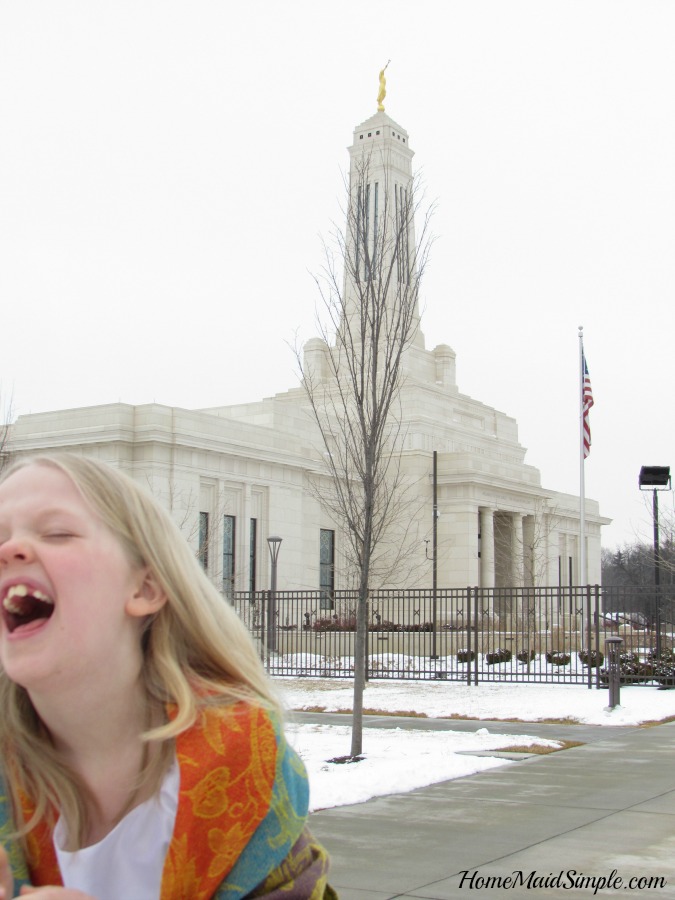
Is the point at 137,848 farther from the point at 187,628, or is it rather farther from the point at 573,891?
the point at 573,891

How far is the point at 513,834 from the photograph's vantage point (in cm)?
681

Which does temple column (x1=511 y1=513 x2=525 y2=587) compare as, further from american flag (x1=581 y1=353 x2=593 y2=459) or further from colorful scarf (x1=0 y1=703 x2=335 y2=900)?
colorful scarf (x1=0 y1=703 x2=335 y2=900)

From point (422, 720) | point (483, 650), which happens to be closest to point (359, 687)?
point (422, 720)

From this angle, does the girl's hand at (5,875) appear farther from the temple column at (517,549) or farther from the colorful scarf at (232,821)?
the temple column at (517,549)

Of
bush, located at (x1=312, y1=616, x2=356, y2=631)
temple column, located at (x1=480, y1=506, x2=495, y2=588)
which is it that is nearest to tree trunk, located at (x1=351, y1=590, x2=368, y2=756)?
bush, located at (x1=312, y1=616, x2=356, y2=631)

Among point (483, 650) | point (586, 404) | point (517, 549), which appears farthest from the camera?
point (517, 549)

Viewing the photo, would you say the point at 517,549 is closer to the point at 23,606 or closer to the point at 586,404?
the point at 586,404

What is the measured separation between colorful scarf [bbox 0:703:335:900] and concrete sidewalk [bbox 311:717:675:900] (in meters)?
4.07

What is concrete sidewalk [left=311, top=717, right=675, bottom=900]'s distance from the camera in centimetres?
566

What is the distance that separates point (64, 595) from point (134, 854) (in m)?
0.42

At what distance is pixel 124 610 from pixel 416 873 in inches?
189

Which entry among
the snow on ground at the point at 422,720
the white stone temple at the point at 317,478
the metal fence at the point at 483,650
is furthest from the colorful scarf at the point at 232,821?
the white stone temple at the point at 317,478

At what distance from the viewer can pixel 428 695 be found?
1836cm

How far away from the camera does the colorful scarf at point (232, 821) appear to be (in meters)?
1.58
